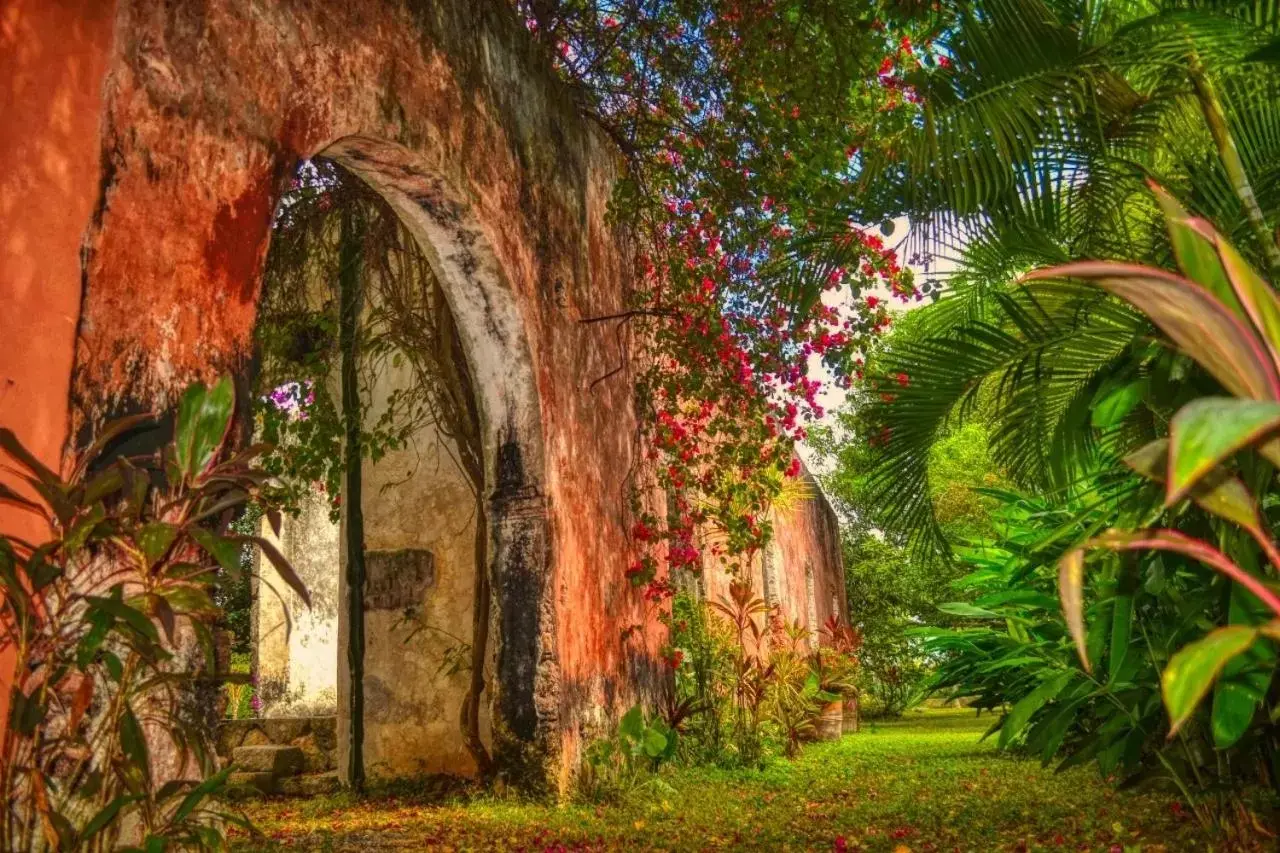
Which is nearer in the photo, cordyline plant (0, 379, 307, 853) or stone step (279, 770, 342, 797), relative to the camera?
cordyline plant (0, 379, 307, 853)

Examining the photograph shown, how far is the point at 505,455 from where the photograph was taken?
4.73 metres

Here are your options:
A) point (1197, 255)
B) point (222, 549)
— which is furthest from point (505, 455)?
point (1197, 255)

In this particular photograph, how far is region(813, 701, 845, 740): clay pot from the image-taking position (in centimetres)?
916

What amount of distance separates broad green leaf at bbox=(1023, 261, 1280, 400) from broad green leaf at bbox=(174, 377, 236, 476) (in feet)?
4.91

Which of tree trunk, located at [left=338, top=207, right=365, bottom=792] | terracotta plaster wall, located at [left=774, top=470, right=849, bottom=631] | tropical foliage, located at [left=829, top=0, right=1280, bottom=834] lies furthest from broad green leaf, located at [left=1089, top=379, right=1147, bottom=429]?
terracotta plaster wall, located at [left=774, top=470, right=849, bottom=631]

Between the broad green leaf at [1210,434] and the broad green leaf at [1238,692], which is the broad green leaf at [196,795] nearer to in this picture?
the broad green leaf at [1210,434]

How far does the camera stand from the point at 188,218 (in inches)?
102

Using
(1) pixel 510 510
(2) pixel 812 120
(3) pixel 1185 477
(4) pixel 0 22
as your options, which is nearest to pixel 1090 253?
(2) pixel 812 120

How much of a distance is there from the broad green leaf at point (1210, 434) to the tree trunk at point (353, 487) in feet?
17.0

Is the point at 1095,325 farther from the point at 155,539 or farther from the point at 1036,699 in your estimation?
the point at 155,539

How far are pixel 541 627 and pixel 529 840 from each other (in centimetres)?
106

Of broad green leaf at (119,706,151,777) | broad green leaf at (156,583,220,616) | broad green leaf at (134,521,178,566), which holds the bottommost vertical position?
broad green leaf at (119,706,151,777)

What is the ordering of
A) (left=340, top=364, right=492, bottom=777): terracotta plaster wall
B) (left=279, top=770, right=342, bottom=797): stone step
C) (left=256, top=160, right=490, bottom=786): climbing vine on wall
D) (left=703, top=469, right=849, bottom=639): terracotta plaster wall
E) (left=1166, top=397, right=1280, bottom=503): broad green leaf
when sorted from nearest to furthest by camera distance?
1. (left=1166, top=397, right=1280, bottom=503): broad green leaf
2. (left=256, top=160, right=490, bottom=786): climbing vine on wall
3. (left=340, top=364, right=492, bottom=777): terracotta plaster wall
4. (left=279, top=770, right=342, bottom=797): stone step
5. (left=703, top=469, right=849, bottom=639): terracotta plaster wall

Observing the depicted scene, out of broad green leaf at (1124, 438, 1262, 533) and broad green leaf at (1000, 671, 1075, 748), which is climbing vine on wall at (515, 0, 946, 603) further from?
broad green leaf at (1124, 438, 1262, 533)
